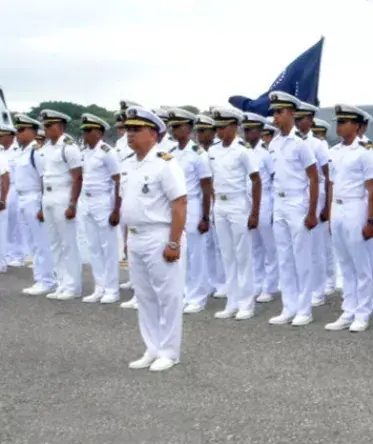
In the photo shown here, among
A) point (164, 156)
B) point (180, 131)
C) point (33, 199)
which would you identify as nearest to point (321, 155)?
point (180, 131)

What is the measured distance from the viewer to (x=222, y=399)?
21.2 feet

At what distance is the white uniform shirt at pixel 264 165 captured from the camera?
10.5 metres

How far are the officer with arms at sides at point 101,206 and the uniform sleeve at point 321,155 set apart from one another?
2.08m

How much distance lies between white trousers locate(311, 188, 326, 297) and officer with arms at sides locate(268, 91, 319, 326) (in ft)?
0.80

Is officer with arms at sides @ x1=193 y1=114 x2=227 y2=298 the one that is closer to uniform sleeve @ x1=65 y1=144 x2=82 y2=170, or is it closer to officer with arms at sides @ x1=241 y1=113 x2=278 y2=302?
officer with arms at sides @ x1=241 y1=113 x2=278 y2=302

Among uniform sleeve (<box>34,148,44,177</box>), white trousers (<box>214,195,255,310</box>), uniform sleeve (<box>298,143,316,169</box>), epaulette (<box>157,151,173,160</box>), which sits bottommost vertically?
white trousers (<box>214,195,255,310</box>)

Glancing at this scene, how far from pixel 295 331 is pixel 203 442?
330 centimetres

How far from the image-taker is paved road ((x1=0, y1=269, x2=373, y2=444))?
5.77 m

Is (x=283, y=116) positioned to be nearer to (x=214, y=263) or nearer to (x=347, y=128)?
(x=347, y=128)

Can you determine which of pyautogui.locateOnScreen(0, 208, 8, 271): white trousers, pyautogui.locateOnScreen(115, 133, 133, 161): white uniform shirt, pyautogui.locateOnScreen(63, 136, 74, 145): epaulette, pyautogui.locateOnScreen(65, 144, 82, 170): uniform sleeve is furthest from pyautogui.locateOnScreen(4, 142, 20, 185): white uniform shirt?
pyautogui.locateOnScreen(65, 144, 82, 170): uniform sleeve

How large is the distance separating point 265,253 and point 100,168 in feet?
6.64

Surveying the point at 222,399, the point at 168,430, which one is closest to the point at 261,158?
the point at 222,399

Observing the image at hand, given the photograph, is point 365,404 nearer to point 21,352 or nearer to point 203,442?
point 203,442

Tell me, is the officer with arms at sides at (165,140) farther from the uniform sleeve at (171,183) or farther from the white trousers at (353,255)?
the uniform sleeve at (171,183)
